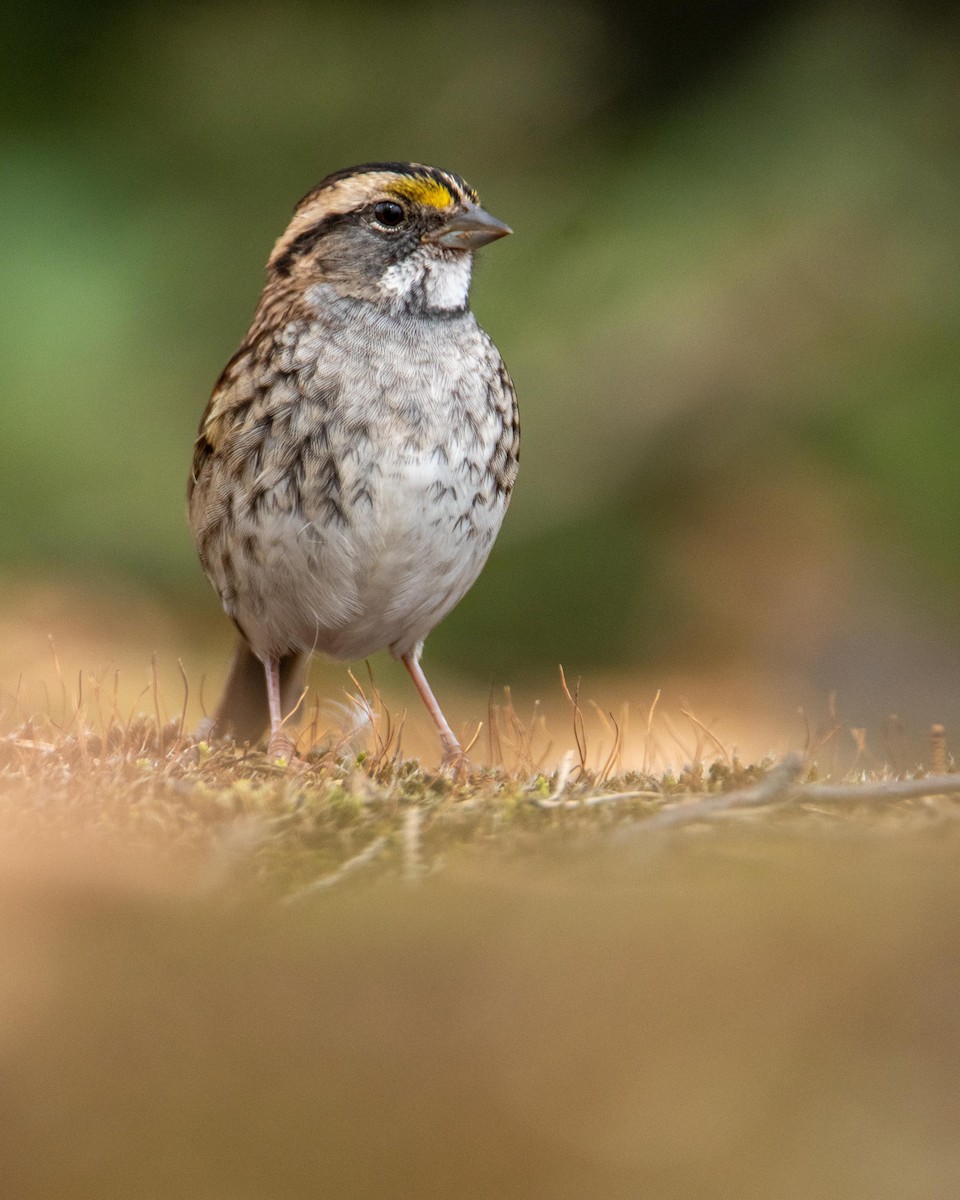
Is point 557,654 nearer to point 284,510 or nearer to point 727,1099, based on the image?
point 284,510

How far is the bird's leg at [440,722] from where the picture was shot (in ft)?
8.41

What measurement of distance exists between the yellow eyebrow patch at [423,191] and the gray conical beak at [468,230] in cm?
4

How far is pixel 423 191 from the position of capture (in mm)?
3082

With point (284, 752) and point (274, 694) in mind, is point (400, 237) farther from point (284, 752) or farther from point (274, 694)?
point (284, 752)

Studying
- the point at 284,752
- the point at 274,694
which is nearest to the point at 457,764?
the point at 284,752

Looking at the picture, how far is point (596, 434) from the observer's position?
6309 millimetres

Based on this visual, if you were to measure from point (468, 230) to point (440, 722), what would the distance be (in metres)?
1.07

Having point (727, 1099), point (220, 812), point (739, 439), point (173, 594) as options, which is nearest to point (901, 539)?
point (739, 439)

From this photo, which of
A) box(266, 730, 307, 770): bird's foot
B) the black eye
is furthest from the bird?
box(266, 730, 307, 770): bird's foot

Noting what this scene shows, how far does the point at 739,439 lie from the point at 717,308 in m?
0.74

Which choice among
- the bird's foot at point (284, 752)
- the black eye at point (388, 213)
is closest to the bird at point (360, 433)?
the black eye at point (388, 213)

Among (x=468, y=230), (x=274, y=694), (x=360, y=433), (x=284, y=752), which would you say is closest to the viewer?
(x=284, y=752)

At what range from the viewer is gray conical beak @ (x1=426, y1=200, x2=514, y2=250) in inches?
121

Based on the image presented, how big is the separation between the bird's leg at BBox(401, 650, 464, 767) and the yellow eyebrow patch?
105cm
